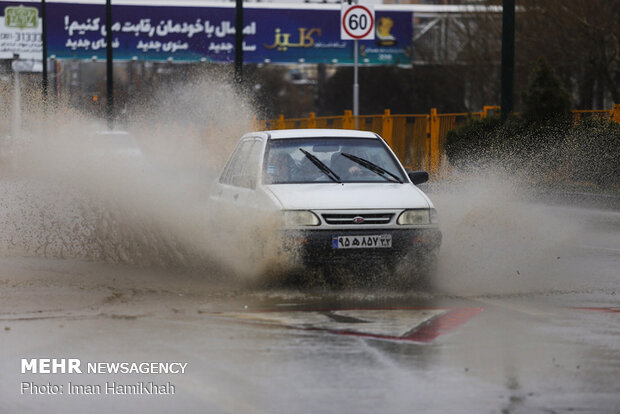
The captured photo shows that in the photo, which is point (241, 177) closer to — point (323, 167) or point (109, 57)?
point (323, 167)

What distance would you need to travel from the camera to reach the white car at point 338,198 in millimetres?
10961

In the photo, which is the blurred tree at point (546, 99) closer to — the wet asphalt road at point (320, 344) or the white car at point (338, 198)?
the white car at point (338, 198)

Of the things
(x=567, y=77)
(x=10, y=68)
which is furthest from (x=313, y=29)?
(x=567, y=77)

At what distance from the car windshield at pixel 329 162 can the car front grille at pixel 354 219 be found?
1011 millimetres

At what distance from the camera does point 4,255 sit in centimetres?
1423

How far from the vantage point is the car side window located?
12453 mm

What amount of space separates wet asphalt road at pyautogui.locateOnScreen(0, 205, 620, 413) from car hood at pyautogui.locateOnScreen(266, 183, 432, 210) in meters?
0.75

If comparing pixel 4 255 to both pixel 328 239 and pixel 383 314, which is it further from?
pixel 383 314

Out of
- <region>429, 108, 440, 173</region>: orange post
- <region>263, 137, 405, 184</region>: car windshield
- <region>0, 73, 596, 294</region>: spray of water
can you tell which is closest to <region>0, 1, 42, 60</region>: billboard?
<region>429, 108, 440, 173</region>: orange post

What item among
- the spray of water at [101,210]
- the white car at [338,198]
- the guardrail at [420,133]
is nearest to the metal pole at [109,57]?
the guardrail at [420,133]

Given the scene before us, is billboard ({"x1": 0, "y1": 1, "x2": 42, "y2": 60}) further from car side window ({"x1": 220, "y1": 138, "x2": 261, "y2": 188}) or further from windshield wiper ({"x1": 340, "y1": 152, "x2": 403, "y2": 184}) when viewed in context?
windshield wiper ({"x1": 340, "y1": 152, "x2": 403, "y2": 184})

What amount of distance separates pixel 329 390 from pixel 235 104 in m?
33.9

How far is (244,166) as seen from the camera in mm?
12922

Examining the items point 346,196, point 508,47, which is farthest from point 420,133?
point 346,196
